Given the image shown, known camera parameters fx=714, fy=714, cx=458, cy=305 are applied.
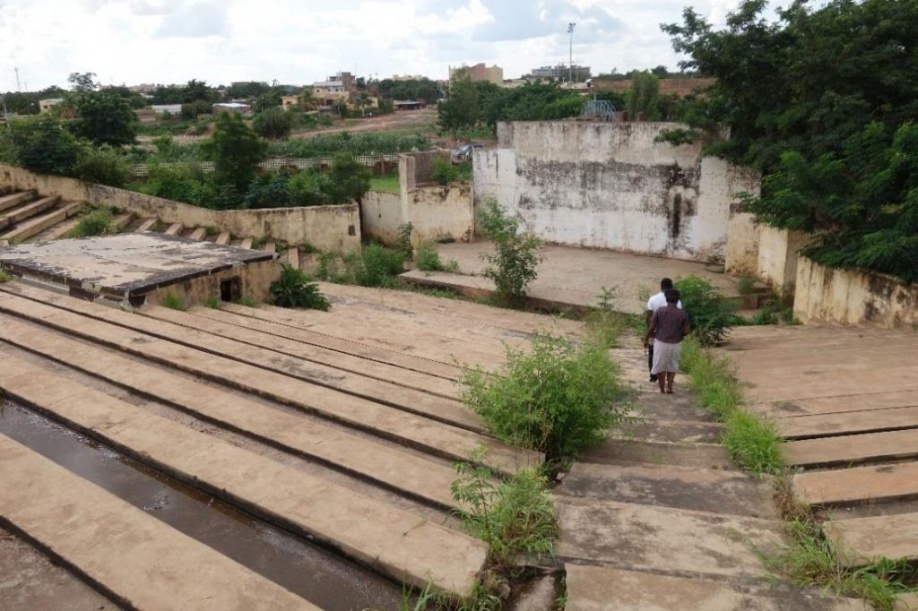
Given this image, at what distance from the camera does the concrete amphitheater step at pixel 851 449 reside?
394 centimetres

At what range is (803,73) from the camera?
12109 mm

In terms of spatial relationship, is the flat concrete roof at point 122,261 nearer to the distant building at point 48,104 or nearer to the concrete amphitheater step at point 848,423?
the concrete amphitheater step at point 848,423

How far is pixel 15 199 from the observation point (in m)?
16.2

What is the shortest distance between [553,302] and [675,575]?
10.1 m

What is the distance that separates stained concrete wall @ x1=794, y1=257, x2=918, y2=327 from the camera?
818 cm

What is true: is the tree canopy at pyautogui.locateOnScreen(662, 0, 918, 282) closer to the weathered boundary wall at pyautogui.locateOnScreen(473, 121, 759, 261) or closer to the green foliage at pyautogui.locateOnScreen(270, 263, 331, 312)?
the weathered boundary wall at pyautogui.locateOnScreen(473, 121, 759, 261)

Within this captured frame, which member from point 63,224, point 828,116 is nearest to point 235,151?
point 63,224

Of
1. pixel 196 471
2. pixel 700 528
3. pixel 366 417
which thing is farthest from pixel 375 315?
pixel 700 528

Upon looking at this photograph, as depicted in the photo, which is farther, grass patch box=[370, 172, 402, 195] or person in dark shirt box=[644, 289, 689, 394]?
grass patch box=[370, 172, 402, 195]

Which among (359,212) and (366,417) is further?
(359,212)

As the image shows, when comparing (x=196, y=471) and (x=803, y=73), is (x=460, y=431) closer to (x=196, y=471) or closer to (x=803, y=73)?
(x=196, y=471)

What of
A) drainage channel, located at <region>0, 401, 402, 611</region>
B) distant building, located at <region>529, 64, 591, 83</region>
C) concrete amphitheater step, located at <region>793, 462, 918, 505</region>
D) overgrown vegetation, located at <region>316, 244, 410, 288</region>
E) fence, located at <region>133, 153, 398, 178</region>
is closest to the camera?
drainage channel, located at <region>0, 401, 402, 611</region>

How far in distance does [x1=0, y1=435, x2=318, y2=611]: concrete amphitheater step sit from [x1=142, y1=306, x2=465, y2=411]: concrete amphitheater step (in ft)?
7.07

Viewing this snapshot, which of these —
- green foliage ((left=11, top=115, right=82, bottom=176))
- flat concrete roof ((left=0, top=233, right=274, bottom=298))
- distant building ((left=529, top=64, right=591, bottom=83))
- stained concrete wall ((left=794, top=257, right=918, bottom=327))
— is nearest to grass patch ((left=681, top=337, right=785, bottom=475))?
stained concrete wall ((left=794, top=257, right=918, bottom=327))
